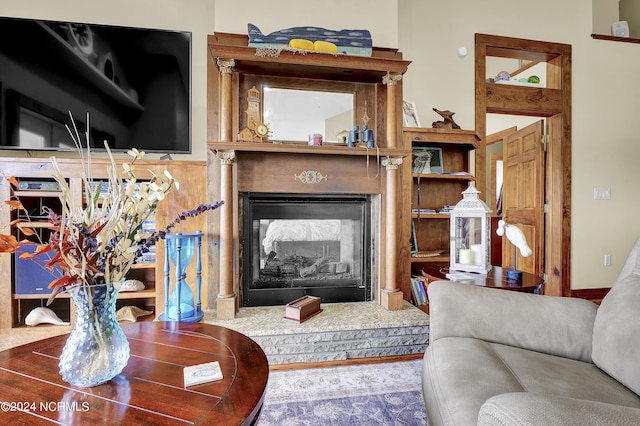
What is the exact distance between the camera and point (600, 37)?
3.32m

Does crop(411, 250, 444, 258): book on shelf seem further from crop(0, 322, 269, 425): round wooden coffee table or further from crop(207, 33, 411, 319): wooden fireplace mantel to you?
crop(0, 322, 269, 425): round wooden coffee table

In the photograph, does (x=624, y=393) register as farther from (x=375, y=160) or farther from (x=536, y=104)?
(x=536, y=104)

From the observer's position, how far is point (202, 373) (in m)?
0.86

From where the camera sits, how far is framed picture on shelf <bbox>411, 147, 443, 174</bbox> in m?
2.78

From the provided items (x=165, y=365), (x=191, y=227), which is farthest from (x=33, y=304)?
(x=165, y=365)

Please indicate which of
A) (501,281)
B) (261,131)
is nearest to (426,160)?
(501,281)

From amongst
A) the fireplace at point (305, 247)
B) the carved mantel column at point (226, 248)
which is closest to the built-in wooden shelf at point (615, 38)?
the fireplace at point (305, 247)

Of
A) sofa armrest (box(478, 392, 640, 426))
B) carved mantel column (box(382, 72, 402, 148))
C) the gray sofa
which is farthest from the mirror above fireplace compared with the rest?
sofa armrest (box(478, 392, 640, 426))

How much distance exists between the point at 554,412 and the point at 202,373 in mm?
798

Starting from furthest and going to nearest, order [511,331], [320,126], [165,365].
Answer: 1. [320,126]
2. [511,331]
3. [165,365]

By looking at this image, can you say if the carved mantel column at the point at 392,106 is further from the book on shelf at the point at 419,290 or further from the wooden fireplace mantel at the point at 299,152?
the book on shelf at the point at 419,290

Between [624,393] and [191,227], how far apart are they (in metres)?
2.39

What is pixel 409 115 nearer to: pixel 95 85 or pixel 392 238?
pixel 392 238

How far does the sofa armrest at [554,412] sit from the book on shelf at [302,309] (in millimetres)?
1515
